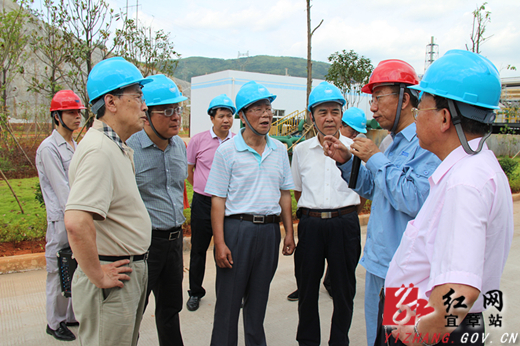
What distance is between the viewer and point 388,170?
208 centimetres

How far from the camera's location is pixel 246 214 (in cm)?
276

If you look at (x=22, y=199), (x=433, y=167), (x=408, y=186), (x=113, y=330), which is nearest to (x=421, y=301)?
(x=408, y=186)

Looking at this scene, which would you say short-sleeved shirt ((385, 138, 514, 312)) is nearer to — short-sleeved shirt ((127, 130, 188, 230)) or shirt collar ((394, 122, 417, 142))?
shirt collar ((394, 122, 417, 142))

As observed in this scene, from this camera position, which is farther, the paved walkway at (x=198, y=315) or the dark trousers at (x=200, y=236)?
the dark trousers at (x=200, y=236)

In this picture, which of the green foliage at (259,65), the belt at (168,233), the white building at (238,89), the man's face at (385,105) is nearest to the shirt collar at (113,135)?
the belt at (168,233)

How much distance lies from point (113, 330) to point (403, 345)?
4.67 feet

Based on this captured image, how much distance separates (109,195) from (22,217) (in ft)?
18.7

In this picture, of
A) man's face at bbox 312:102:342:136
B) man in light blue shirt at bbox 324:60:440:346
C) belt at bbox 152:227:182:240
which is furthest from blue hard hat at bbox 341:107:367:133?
belt at bbox 152:227:182:240

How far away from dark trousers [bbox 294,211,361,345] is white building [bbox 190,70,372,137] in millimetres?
23891

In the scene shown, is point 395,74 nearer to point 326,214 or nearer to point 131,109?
point 326,214

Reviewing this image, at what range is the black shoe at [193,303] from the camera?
3.85 metres

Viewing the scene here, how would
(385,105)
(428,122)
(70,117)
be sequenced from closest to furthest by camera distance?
(428,122) → (385,105) → (70,117)

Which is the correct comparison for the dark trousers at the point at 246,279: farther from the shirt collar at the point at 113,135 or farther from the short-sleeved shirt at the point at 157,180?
the shirt collar at the point at 113,135

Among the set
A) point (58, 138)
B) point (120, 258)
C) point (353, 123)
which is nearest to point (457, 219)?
point (120, 258)
